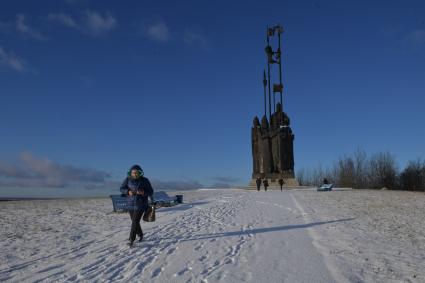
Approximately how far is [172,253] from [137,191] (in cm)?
182

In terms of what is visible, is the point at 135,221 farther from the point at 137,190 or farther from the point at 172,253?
the point at 172,253

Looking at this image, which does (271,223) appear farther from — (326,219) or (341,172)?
(341,172)

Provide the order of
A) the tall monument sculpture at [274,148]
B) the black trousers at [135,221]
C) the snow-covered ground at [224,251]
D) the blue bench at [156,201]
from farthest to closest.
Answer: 1. the tall monument sculpture at [274,148]
2. the blue bench at [156,201]
3. the black trousers at [135,221]
4. the snow-covered ground at [224,251]

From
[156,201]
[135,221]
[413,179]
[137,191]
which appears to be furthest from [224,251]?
[413,179]

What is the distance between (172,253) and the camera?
316 inches

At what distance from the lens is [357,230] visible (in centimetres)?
1068

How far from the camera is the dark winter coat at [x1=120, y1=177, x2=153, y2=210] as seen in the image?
925 centimetres

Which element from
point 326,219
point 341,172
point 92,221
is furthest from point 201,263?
point 341,172

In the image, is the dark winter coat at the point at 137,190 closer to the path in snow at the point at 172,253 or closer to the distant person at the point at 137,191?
the distant person at the point at 137,191

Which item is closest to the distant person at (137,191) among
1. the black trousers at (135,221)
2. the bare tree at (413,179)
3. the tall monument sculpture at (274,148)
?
the black trousers at (135,221)

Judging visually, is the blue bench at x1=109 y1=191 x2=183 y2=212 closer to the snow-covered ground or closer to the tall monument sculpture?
the snow-covered ground

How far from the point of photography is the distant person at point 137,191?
9227 millimetres

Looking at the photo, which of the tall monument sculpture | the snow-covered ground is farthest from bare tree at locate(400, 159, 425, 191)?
the snow-covered ground

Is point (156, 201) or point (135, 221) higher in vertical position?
point (156, 201)
